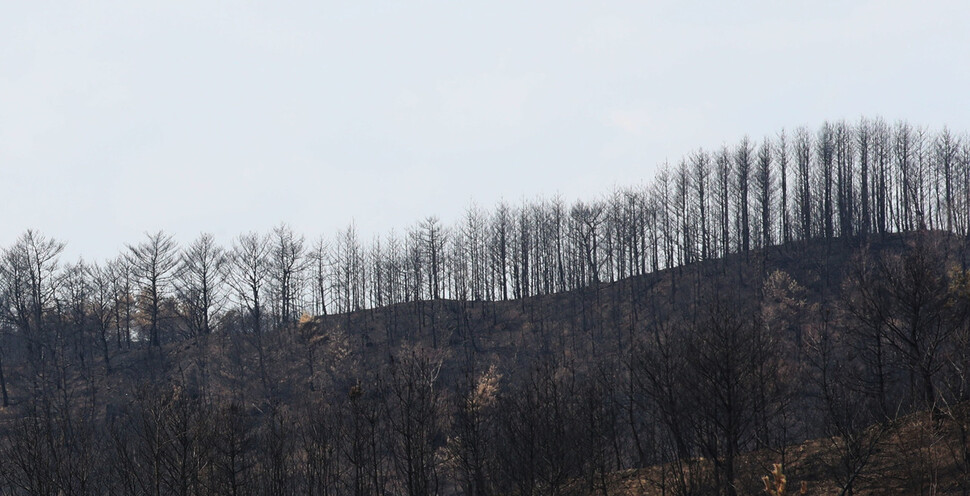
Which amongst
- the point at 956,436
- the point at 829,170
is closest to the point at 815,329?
the point at 956,436

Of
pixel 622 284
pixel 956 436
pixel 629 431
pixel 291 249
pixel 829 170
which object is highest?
pixel 829 170

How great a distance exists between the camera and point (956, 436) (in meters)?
27.9

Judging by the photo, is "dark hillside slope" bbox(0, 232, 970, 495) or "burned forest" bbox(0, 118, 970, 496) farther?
"burned forest" bbox(0, 118, 970, 496)

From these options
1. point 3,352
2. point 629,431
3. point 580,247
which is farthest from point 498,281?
point 3,352

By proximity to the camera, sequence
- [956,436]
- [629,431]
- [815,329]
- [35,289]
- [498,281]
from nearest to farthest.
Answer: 1. [956,436]
2. [629,431]
3. [815,329]
4. [35,289]
5. [498,281]

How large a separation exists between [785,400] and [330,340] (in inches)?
1932

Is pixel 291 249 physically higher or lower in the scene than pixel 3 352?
higher

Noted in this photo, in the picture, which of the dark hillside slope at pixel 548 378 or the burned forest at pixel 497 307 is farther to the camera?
the burned forest at pixel 497 307

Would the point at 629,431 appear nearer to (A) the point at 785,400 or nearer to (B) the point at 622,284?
(A) the point at 785,400

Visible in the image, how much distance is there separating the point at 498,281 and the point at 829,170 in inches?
1628

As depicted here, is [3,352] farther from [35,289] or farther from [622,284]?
[622,284]

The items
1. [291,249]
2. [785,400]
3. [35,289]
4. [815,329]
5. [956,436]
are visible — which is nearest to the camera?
[956,436]

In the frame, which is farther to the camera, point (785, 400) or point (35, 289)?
point (35, 289)

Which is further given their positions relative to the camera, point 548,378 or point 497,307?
point 497,307
